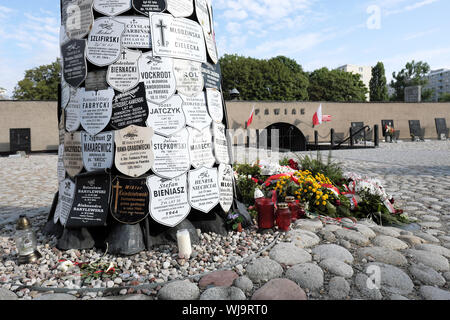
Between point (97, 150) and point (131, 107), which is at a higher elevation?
point (131, 107)

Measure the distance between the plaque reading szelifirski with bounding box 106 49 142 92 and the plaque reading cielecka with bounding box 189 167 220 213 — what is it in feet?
3.56

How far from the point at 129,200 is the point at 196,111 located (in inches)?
45.2

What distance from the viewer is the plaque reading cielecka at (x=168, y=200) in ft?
9.18

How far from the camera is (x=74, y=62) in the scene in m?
2.96

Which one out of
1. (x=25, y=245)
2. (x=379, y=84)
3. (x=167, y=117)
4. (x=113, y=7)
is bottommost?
(x=25, y=245)

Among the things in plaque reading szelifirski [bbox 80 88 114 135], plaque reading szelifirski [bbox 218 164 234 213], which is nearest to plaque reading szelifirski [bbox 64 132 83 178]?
plaque reading szelifirski [bbox 80 88 114 135]

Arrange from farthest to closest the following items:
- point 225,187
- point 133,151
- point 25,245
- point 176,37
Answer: point 225,187, point 176,37, point 133,151, point 25,245

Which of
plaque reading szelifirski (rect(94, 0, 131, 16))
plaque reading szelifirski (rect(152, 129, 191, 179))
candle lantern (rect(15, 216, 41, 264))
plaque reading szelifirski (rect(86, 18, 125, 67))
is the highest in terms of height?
plaque reading szelifirski (rect(94, 0, 131, 16))

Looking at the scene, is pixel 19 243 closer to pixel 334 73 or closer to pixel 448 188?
pixel 448 188

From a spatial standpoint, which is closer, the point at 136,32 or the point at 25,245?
the point at 25,245

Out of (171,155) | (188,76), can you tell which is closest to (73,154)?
(171,155)

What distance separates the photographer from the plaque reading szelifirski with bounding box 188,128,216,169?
3008mm

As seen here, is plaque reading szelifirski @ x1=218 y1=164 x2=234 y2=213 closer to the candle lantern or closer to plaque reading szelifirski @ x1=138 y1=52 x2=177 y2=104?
plaque reading szelifirski @ x1=138 y1=52 x2=177 y2=104

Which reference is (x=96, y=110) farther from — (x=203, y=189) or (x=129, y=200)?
(x=203, y=189)
